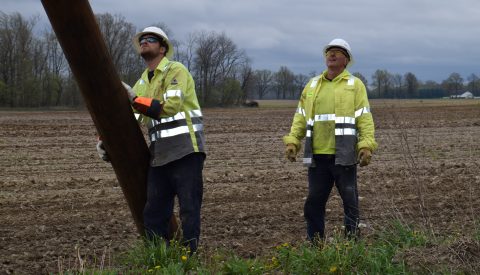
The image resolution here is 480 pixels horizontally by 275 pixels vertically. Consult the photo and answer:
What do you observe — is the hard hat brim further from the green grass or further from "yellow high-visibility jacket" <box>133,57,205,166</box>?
the green grass

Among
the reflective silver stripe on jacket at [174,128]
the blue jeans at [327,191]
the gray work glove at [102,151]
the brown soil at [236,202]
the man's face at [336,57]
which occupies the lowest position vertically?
the brown soil at [236,202]

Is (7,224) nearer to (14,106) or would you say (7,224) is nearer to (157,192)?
(157,192)

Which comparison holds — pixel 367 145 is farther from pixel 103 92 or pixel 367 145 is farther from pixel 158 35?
pixel 103 92

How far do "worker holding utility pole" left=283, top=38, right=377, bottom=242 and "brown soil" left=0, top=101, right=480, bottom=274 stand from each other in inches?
12.5

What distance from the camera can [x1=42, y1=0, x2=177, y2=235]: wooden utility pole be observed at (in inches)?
169

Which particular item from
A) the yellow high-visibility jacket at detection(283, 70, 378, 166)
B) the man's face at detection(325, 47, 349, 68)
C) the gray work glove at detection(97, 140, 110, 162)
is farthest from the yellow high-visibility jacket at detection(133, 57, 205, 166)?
the man's face at detection(325, 47, 349, 68)

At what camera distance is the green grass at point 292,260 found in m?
4.39

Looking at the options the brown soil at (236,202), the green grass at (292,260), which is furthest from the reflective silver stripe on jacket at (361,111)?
the green grass at (292,260)

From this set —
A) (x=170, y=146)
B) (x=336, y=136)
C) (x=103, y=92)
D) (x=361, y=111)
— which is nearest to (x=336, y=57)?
(x=361, y=111)

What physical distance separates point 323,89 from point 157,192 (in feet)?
6.05

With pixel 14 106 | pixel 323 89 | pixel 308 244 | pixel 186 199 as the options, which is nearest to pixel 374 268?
pixel 308 244

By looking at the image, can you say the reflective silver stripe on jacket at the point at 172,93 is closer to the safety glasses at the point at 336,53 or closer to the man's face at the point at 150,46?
the man's face at the point at 150,46

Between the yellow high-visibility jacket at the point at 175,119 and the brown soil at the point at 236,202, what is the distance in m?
1.18

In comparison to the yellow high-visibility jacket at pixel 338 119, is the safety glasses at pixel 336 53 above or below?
above
